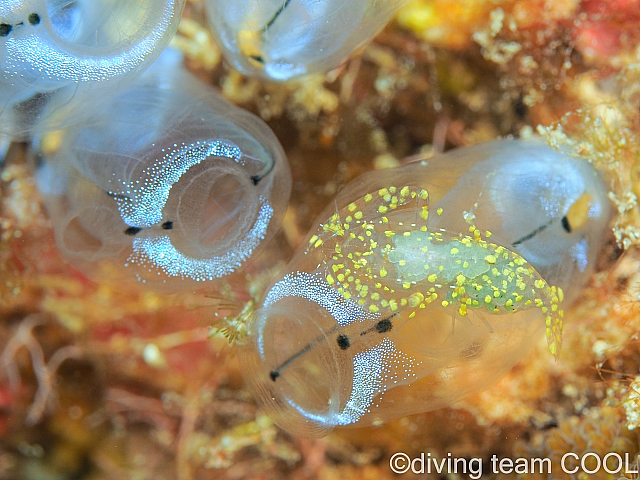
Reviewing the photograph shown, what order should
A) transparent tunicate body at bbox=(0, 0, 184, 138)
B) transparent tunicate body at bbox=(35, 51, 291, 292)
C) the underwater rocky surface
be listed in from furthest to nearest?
the underwater rocky surface < transparent tunicate body at bbox=(35, 51, 291, 292) < transparent tunicate body at bbox=(0, 0, 184, 138)

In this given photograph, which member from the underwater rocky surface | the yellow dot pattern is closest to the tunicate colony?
the yellow dot pattern

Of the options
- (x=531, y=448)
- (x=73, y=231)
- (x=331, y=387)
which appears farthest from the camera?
(x=531, y=448)

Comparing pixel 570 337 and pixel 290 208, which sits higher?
pixel 290 208

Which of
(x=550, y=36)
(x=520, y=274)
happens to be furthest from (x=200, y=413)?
(x=550, y=36)

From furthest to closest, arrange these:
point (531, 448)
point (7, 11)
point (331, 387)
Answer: point (531, 448), point (331, 387), point (7, 11)

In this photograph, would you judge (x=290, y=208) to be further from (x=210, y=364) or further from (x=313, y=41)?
(x=210, y=364)

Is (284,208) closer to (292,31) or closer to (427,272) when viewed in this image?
(292,31)

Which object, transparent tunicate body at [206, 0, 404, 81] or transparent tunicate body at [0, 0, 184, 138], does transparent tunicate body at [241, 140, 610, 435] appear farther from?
transparent tunicate body at [0, 0, 184, 138]

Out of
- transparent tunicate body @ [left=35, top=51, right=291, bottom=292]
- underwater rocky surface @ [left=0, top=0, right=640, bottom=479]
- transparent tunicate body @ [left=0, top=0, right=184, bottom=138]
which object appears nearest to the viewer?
transparent tunicate body @ [left=0, top=0, right=184, bottom=138]
